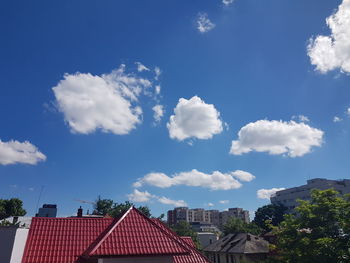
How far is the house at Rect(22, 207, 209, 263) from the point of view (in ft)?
35.3

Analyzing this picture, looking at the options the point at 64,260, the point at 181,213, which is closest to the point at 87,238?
the point at 64,260

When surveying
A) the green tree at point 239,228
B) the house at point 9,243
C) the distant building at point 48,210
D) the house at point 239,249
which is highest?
the distant building at point 48,210

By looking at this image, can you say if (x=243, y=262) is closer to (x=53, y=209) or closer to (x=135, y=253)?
(x=135, y=253)

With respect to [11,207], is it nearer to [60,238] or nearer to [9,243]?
[60,238]

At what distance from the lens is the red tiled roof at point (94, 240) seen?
36.1 feet

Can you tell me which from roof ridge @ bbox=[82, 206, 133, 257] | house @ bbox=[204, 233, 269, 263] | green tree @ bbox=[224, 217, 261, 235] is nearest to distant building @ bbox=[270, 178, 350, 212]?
green tree @ bbox=[224, 217, 261, 235]

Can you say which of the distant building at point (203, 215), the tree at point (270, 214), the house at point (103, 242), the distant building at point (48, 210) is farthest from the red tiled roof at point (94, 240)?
the distant building at point (203, 215)

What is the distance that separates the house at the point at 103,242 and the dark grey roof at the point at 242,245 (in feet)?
105

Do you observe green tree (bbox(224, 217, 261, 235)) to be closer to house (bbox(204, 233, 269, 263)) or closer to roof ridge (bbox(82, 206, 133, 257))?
house (bbox(204, 233, 269, 263))

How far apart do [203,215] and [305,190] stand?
88.3 metres

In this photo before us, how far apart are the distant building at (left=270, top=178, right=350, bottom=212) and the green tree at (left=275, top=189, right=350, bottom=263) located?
71.5 meters

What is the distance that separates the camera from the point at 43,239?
42.2 feet

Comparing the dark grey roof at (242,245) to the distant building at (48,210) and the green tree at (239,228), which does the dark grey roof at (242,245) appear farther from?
the distant building at (48,210)

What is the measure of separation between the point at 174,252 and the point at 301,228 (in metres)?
11.9
